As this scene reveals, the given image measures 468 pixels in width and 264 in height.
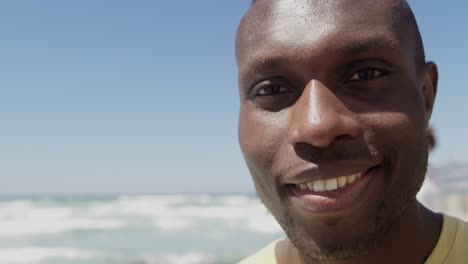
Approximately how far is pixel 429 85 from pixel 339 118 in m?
0.53

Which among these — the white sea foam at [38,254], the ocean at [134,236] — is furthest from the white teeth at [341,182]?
the white sea foam at [38,254]

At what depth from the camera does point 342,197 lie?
4.08 feet

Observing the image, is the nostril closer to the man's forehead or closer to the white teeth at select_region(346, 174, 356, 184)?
the white teeth at select_region(346, 174, 356, 184)

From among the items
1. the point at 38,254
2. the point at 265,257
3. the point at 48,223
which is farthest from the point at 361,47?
the point at 48,223

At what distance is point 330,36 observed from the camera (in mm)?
1315

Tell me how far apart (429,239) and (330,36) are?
0.78 metres

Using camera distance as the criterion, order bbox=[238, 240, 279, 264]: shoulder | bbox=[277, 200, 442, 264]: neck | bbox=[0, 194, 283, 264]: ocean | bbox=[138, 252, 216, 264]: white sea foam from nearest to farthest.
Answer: bbox=[277, 200, 442, 264]: neck
bbox=[238, 240, 279, 264]: shoulder
bbox=[138, 252, 216, 264]: white sea foam
bbox=[0, 194, 283, 264]: ocean

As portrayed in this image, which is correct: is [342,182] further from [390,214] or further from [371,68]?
[371,68]

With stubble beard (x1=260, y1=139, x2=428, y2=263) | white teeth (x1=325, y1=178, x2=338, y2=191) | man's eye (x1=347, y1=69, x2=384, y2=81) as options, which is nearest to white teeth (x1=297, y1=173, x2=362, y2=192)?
white teeth (x1=325, y1=178, x2=338, y2=191)

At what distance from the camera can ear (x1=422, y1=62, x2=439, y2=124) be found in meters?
1.56

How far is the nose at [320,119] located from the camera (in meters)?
1.22

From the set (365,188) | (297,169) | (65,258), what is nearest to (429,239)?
(365,188)

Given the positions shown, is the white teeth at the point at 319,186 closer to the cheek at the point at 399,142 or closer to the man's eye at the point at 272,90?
the cheek at the point at 399,142

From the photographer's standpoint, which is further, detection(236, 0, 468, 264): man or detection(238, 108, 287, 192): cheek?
detection(238, 108, 287, 192): cheek
